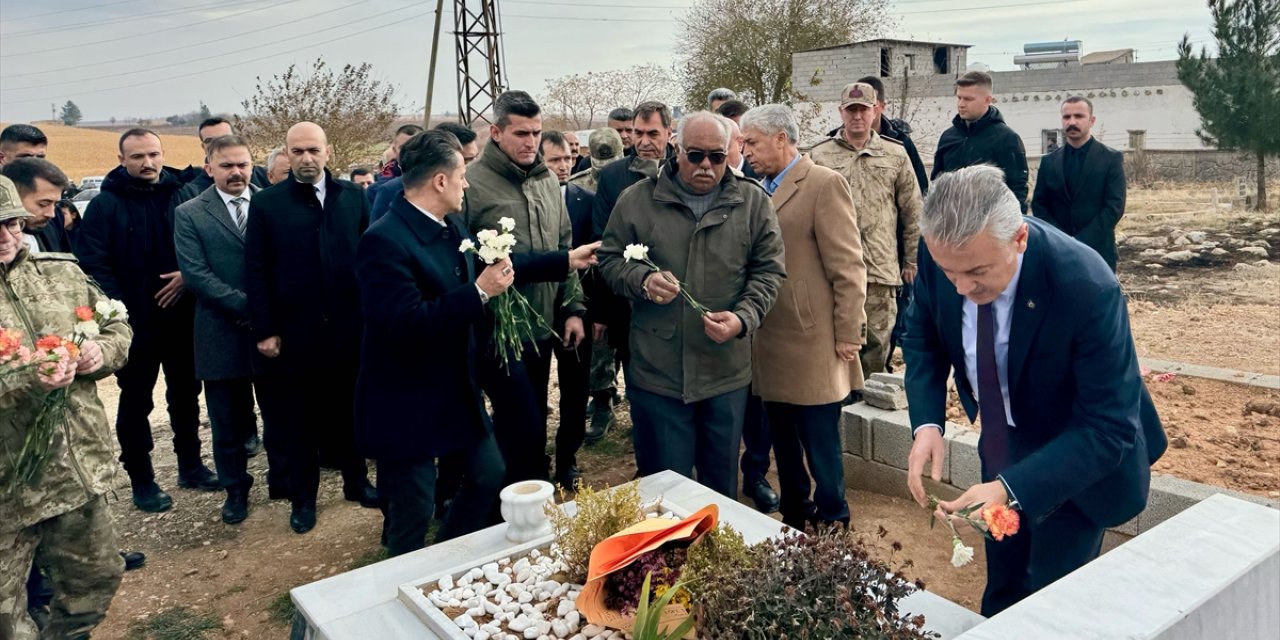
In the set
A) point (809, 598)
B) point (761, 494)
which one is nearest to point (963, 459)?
point (761, 494)

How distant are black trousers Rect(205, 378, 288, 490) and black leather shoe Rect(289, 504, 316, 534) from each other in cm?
37

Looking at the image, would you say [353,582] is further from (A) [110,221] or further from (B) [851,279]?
(A) [110,221]

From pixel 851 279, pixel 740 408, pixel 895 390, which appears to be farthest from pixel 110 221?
pixel 895 390

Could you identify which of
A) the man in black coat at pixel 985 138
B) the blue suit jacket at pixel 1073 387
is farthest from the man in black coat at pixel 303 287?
the man in black coat at pixel 985 138

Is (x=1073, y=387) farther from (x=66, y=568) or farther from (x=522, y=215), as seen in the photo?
(x=66, y=568)

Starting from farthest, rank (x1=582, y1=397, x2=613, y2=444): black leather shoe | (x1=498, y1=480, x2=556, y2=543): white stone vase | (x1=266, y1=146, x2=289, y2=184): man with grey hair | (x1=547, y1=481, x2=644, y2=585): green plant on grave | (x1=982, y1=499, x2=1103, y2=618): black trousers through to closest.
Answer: (x1=582, y1=397, x2=613, y2=444): black leather shoe → (x1=266, y1=146, x2=289, y2=184): man with grey hair → (x1=498, y1=480, x2=556, y2=543): white stone vase → (x1=547, y1=481, x2=644, y2=585): green plant on grave → (x1=982, y1=499, x2=1103, y2=618): black trousers

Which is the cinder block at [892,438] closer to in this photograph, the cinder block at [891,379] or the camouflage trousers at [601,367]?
the cinder block at [891,379]

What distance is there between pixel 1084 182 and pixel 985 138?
3.50 feet

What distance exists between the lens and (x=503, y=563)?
3.17 metres

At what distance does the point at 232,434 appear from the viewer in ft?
17.6

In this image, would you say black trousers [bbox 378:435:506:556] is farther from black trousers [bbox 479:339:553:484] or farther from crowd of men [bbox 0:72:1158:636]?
black trousers [bbox 479:339:553:484]

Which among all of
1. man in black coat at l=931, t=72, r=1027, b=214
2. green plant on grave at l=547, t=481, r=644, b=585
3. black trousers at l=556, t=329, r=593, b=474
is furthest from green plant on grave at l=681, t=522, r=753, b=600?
man in black coat at l=931, t=72, r=1027, b=214

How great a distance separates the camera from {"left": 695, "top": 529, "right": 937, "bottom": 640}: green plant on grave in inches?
86.0

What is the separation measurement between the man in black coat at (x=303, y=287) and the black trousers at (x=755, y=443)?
89.2 inches
